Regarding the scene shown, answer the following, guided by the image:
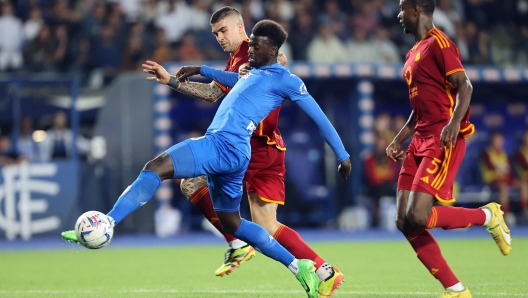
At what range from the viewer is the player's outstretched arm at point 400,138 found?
23.1ft

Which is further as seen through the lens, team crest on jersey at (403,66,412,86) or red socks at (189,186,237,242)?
red socks at (189,186,237,242)

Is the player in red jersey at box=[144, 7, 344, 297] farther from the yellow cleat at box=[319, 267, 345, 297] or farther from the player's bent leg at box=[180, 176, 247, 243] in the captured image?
the yellow cleat at box=[319, 267, 345, 297]

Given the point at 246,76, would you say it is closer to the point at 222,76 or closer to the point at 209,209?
the point at 222,76

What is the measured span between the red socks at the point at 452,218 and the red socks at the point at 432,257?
16cm

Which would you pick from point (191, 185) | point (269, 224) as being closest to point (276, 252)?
point (269, 224)

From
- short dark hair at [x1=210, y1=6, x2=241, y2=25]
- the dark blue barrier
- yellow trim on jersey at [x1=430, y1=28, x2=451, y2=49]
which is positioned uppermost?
short dark hair at [x1=210, y1=6, x2=241, y2=25]

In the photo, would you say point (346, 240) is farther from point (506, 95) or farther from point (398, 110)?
point (506, 95)

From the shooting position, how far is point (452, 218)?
21.4 ft

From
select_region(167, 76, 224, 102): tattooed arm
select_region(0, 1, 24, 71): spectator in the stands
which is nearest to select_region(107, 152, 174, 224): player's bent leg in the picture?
select_region(167, 76, 224, 102): tattooed arm

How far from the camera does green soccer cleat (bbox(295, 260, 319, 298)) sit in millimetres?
6184

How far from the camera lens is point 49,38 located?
16.6m

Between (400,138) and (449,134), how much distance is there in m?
1.01

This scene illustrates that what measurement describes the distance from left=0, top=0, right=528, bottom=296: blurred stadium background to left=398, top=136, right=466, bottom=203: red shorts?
8720 mm

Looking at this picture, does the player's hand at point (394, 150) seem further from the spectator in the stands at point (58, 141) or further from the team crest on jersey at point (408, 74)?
the spectator in the stands at point (58, 141)
